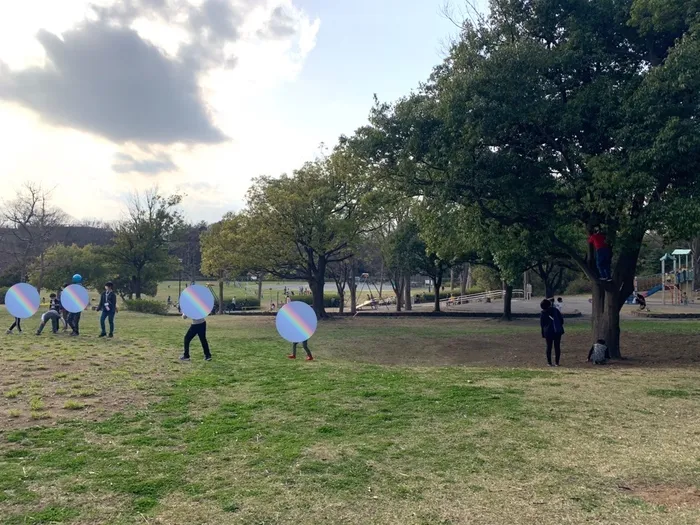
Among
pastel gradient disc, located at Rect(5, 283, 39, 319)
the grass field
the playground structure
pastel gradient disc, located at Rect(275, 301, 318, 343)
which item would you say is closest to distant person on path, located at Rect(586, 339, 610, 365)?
the grass field

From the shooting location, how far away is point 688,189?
11.8 m

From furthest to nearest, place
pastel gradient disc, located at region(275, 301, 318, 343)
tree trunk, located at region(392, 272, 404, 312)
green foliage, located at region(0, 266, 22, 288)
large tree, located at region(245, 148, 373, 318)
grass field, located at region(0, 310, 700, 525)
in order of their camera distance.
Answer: green foliage, located at region(0, 266, 22, 288)
tree trunk, located at region(392, 272, 404, 312)
large tree, located at region(245, 148, 373, 318)
pastel gradient disc, located at region(275, 301, 318, 343)
grass field, located at region(0, 310, 700, 525)

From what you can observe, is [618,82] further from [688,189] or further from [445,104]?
[445,104]

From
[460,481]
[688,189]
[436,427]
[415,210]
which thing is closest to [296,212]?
[415,210]

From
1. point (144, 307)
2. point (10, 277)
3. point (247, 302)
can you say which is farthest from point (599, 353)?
point (10, 277)

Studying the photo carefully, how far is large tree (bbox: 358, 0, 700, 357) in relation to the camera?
37.1ft

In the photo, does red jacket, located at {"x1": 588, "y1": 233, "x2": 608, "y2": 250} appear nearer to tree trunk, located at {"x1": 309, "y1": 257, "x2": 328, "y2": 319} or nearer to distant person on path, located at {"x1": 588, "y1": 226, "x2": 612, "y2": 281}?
distant person on path, located at {"x1": 588, "y1": 226, "x2": 612, "y2": 281}

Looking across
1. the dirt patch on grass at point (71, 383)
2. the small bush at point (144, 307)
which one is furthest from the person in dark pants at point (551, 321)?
the small bush at point (144, 307)

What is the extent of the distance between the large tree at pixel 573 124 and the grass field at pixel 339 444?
12.7ft

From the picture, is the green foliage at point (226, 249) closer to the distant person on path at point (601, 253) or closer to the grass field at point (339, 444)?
the grass field at point (339, 444)

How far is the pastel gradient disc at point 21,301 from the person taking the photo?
1570 cm

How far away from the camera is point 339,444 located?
19.4 ft

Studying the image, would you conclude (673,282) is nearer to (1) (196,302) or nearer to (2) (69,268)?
(1) (196,302)

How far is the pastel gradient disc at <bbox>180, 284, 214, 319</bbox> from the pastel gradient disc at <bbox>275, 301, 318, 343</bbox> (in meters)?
1.46
